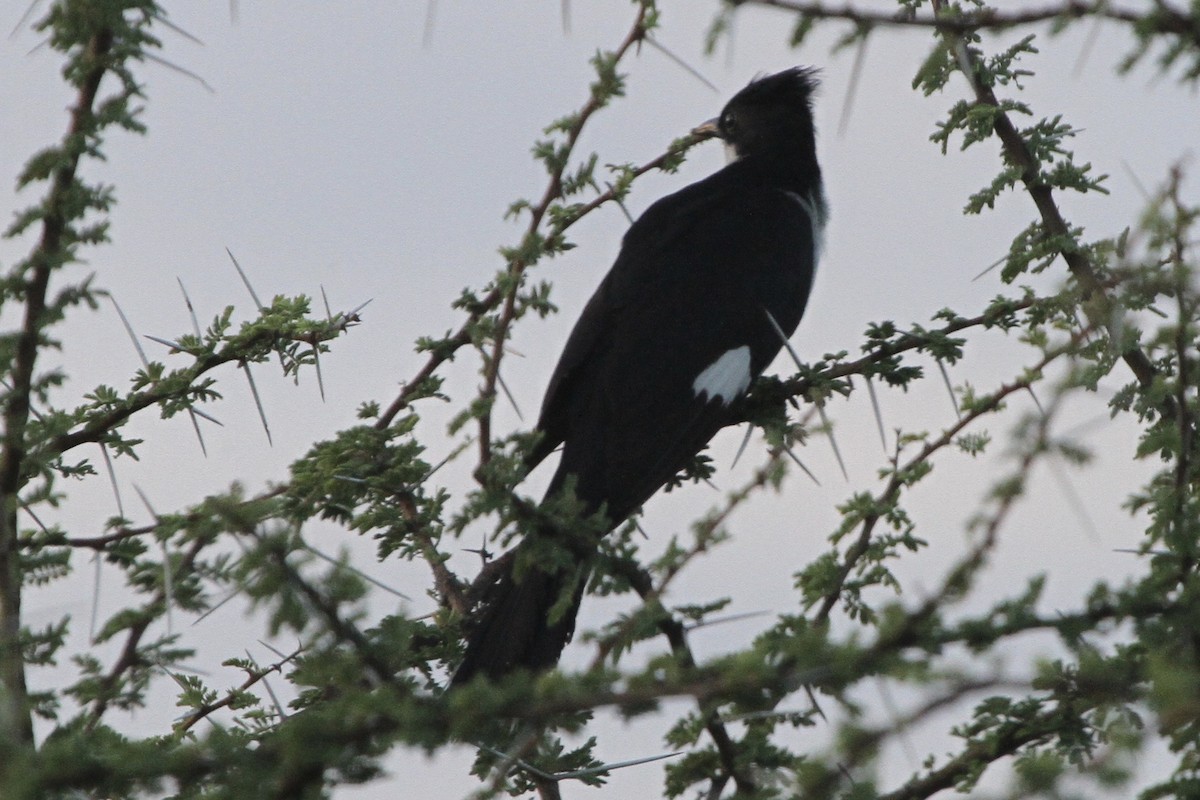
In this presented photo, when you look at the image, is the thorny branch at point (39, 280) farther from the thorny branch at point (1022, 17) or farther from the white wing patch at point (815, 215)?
the white wing patch at point (815, 215)

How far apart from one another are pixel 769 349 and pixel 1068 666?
2.83 metres

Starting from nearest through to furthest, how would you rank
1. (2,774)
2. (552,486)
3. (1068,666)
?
(2,774) < (1068,666) < (552,486)

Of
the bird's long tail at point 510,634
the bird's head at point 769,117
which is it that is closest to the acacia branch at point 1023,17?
the bird's long tail at point 510,634

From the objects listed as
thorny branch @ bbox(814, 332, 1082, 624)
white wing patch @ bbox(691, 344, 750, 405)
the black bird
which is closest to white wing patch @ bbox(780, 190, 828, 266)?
the black bird

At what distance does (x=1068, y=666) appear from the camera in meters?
1.90

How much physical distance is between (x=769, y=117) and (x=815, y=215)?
90cm

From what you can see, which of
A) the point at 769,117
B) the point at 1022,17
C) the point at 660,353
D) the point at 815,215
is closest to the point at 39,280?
the point at 1022,17

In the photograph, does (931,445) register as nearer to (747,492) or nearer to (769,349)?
(747,492)

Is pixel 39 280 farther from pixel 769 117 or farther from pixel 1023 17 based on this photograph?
pixel 769 117

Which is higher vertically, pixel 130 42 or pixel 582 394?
pixel 582 394

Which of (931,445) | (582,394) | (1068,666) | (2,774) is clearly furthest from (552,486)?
(2,774)

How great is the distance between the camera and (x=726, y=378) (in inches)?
174

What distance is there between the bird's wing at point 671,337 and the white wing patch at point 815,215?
112mm

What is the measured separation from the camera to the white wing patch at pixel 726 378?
14.2ft
